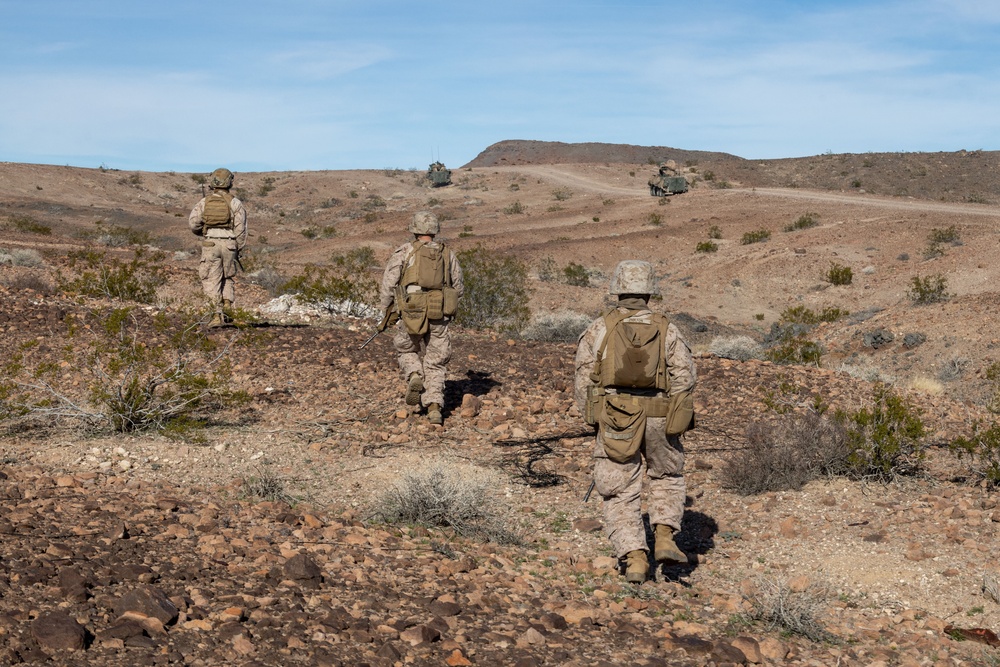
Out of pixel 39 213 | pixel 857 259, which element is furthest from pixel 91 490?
pixel 39 213


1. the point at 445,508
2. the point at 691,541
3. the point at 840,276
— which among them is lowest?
the point at 691,541

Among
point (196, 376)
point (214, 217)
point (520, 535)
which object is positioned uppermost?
point (214, 217)

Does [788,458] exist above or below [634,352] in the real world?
below

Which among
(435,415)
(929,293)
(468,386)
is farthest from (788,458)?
(929,293)

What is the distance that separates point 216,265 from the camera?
11820 millimetres

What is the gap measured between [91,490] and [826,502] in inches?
202

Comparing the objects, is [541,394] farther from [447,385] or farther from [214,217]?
[214,217]

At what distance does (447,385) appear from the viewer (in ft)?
34.0

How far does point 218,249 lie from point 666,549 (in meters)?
8.05

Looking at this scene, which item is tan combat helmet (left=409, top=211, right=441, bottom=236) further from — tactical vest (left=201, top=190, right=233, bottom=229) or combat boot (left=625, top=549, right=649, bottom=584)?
combat boot (left=625, top=549, right=649, bottom=584)

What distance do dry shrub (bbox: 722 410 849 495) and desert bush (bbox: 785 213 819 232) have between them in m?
25.9

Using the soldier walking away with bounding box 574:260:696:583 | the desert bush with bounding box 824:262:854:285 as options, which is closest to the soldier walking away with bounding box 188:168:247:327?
the soldier walking away with bounding box 574:260:696:583

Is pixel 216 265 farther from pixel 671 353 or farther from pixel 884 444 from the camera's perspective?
pixel 884 444

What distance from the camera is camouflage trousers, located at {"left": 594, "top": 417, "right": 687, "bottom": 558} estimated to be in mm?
5504
